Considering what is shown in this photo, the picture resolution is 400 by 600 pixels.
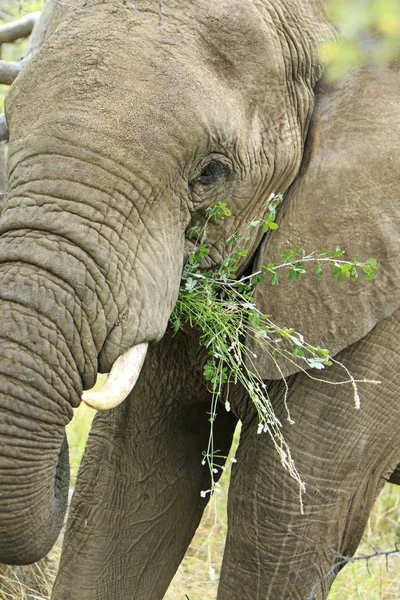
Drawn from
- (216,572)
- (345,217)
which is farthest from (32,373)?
(216,572)

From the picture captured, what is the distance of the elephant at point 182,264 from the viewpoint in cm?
303

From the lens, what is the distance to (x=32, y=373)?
2.93 metres

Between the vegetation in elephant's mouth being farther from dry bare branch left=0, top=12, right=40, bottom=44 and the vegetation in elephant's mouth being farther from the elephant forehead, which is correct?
dry bare branch left=0, top=12, right=40, bottom=44

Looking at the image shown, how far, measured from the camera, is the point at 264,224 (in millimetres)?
3441

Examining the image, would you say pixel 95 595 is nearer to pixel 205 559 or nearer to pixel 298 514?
pixel 298 514

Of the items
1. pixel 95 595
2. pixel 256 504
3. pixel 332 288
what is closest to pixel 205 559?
pixel 95 595

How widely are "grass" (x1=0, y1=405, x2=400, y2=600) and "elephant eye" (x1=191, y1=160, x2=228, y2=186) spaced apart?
4.80 feet

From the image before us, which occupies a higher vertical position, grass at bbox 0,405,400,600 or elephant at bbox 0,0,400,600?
elephant at bbox 0,0,400,600

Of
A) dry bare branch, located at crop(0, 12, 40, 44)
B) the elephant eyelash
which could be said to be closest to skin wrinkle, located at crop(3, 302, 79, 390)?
the elephant eyelash

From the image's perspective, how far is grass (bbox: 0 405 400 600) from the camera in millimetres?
4738

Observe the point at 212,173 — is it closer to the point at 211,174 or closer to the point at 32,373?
the point at 211,174

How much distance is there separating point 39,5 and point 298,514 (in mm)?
2974

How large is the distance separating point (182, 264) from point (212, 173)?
292 mm

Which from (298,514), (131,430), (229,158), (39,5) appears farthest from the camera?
(39,5)
